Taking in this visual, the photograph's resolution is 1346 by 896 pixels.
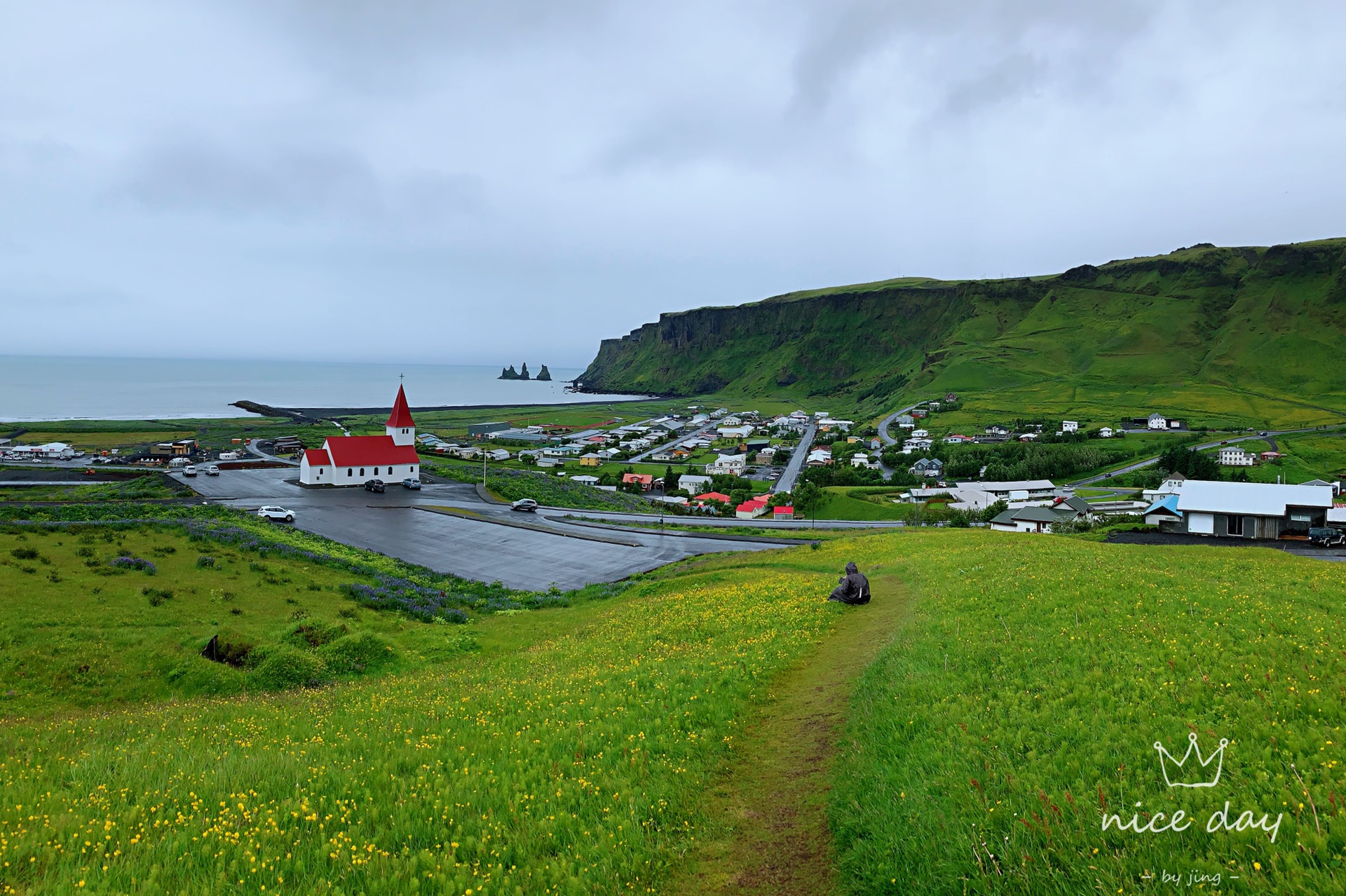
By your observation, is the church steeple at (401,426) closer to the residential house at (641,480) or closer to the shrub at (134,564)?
the residential house at (641,480)

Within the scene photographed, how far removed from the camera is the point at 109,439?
130m

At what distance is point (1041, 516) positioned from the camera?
2621 inches

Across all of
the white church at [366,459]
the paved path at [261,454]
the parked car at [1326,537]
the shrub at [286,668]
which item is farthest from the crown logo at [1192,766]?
the paved path at [261,454]

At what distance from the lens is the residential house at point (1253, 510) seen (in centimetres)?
4656

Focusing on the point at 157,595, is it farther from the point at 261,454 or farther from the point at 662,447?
the point at 662,447

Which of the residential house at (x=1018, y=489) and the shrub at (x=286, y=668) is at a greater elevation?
the shrub at (x=286, y=668)

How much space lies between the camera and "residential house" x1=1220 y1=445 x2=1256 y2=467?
338 ft

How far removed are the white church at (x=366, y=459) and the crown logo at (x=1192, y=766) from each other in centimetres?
6670

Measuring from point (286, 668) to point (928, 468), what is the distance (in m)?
114

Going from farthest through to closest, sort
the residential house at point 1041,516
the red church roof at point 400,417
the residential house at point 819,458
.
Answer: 1. the residential house at point 819,458
2. the red church roof at point 400,417
3. the residential house at point 1041,516

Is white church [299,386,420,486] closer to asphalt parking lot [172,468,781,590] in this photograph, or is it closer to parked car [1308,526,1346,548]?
asphalt parking lot [172,468,781,590]

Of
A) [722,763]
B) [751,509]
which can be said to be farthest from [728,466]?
[722,763]

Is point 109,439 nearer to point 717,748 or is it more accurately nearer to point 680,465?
point 680,465

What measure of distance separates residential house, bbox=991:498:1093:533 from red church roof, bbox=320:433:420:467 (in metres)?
61.5
